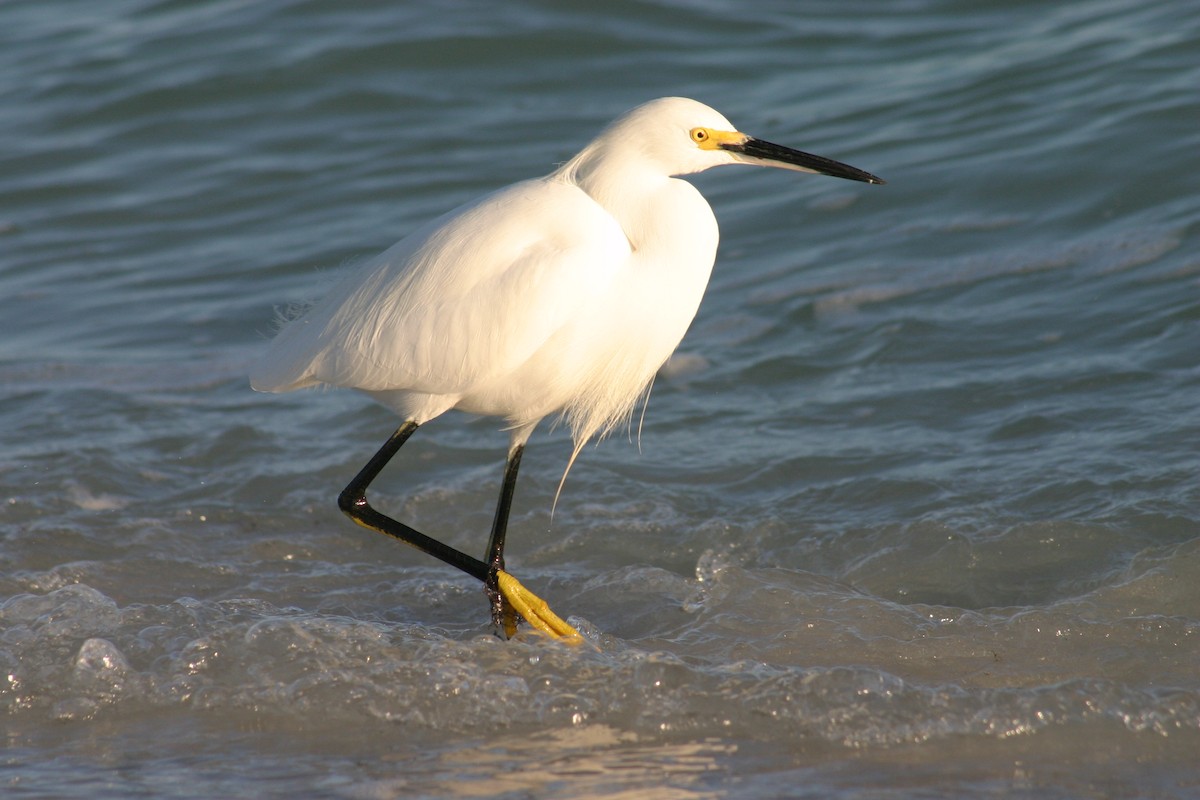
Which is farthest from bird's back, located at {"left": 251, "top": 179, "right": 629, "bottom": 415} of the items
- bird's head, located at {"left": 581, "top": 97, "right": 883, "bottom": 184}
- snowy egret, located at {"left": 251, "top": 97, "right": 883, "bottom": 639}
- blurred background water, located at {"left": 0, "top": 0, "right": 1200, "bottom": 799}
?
blurred background water, located at {"left": 0, "top": 0, "right": 1200, "bottom": 799}

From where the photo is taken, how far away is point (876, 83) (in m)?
10.1

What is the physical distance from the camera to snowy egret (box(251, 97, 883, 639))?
3951mm

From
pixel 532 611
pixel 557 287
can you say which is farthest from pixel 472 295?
pixel 532 611

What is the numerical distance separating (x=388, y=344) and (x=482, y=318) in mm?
341

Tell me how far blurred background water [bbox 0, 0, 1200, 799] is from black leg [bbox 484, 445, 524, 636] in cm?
13

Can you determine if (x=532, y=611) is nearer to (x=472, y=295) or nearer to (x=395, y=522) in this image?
(x=395, y=522)

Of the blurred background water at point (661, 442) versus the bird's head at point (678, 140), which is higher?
the bird's head at point (678, 140)

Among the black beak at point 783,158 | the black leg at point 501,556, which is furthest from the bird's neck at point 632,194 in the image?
the black leg at point 501,556

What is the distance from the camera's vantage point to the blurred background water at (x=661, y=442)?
3.55 meters

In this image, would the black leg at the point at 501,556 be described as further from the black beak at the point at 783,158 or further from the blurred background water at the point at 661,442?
the black beak at the point at 783,158

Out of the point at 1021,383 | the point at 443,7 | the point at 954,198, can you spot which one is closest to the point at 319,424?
the point at 1021,383

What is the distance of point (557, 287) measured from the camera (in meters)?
3.88

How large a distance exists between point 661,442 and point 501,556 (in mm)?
1655

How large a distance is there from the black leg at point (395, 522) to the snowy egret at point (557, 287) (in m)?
0.13
